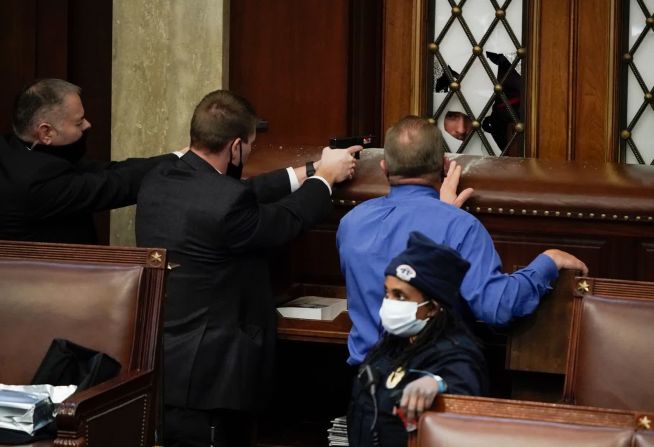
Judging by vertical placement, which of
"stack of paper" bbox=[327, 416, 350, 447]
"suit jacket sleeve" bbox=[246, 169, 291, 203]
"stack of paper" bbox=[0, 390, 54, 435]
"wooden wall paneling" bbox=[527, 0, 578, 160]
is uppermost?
"wooden wall paneling" bbox=[527, 0, 578, 160]

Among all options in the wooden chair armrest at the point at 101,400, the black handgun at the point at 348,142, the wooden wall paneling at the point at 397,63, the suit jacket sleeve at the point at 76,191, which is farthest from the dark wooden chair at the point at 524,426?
the wooden wall paneling at the point at 397,63

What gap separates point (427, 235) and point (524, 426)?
38.3 inches

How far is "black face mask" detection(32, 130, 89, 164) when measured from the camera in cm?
407

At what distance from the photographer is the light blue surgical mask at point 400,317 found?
2.94m

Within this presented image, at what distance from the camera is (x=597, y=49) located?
16.7ft

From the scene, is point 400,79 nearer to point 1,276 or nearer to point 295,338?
point 295,338

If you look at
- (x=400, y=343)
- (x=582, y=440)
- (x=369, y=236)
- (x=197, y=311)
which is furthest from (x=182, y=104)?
(x=582, y=440)

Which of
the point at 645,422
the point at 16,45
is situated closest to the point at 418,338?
the point at 645,422

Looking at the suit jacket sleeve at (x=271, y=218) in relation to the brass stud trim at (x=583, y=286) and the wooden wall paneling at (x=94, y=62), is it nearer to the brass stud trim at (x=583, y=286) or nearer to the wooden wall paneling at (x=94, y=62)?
the brass stud trim at (x=583, y=286)

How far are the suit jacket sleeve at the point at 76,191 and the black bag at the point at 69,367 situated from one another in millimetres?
790

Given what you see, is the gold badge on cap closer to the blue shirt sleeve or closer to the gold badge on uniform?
the gold badge on uniform

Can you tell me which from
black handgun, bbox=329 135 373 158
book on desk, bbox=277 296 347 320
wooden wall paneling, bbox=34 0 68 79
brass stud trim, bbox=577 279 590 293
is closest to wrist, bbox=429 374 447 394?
brass stud trim, bbox=577 279 590 293

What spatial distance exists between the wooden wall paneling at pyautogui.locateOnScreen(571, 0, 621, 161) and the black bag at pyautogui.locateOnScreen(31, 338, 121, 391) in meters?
2.52

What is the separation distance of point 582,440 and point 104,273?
64.0 inches
